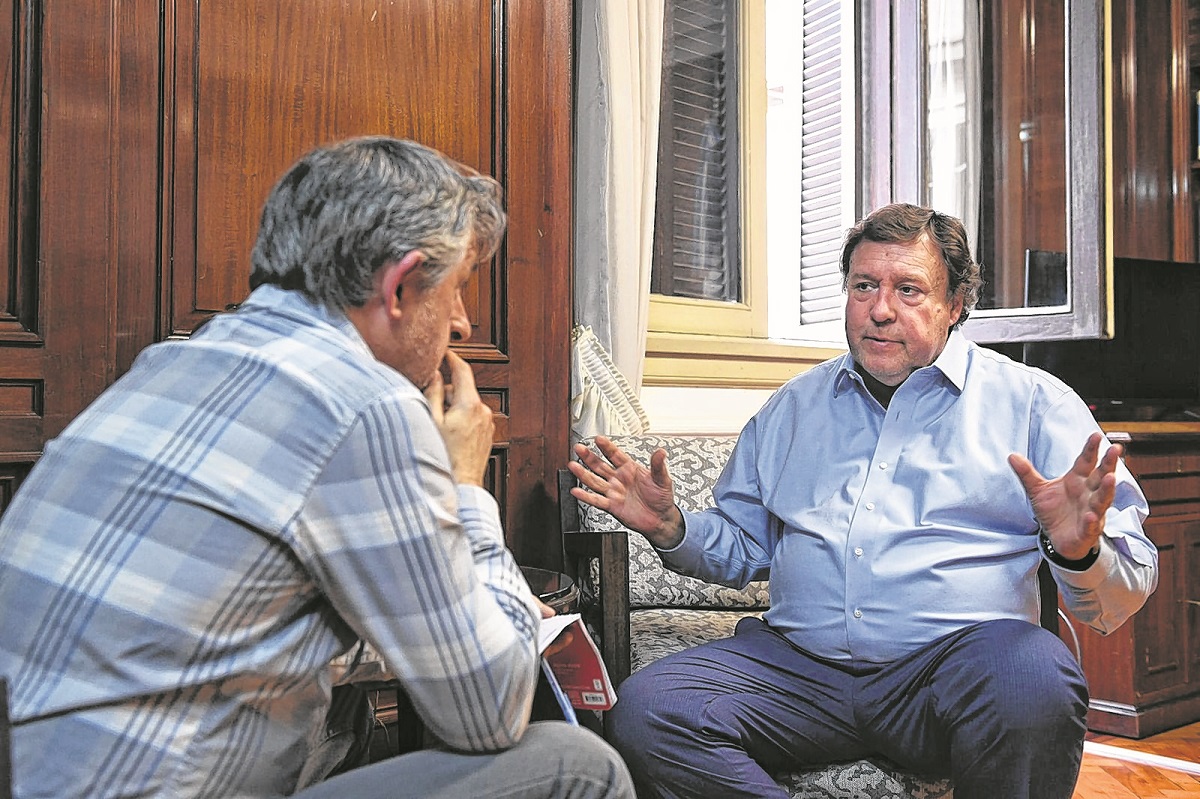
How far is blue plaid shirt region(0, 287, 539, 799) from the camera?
90cm

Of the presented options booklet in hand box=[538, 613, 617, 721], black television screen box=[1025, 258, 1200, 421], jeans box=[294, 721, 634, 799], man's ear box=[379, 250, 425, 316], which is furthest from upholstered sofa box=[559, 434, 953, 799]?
black television screen box=[1025, 258, 1200, 421]

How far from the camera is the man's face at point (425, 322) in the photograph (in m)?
1.11

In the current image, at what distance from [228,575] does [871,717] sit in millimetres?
1071

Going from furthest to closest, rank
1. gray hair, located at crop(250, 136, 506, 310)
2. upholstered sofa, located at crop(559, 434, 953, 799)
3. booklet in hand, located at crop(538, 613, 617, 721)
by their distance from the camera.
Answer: upholstered sofa, located at crop(559, 434, 953, 799) → booklet in hand, located at crop(538, 613, 617, 721) → gray hair, located at crop(250, 136, 506, 310)

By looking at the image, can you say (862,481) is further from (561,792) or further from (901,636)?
(561,792)

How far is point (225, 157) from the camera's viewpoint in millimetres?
1808

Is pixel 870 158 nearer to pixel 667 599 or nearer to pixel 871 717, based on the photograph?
pixel 667 599

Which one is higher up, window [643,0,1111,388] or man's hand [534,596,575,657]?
window [643,0,1111,388]

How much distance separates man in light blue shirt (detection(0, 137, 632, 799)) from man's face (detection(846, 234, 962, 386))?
106cm

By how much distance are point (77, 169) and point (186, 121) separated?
20 cm

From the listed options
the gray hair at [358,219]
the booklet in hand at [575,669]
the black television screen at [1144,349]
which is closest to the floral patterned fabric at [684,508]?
the booklet in hand at [575,669]

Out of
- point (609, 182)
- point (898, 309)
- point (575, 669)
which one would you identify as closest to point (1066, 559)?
point (898, 309)

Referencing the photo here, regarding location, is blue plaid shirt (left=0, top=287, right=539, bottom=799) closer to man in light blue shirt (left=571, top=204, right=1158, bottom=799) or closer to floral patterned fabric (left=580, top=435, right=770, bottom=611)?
man in light blue shirt (left=571, top=204, right=1158, bottom=799)

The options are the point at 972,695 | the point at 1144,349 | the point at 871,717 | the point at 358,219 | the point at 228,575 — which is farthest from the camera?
the point at 1144,349
